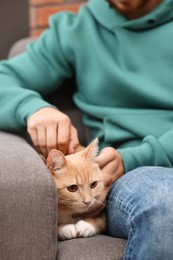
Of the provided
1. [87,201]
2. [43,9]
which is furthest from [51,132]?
[43,9]

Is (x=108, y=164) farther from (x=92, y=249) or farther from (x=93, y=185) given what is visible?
(x=92, y=249)

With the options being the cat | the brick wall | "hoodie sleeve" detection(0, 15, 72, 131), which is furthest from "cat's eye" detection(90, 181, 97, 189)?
the brick wall

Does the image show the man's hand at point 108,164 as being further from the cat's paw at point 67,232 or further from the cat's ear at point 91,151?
the cat's paw at point 67,232

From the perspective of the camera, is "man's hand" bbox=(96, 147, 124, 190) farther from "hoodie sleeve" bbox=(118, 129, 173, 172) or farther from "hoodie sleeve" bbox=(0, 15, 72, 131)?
"hoodie sleeve" bbox=(0, 15, 72, 131)

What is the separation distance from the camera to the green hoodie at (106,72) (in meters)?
1.49

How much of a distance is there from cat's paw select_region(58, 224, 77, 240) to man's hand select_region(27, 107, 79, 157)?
0.78ft

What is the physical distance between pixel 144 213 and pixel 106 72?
64 cm

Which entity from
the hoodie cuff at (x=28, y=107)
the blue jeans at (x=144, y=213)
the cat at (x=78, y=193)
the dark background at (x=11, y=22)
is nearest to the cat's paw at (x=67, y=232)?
the cat at (x=78, y=193)

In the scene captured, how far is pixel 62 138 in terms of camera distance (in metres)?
1.31

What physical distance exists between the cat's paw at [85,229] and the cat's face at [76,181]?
4 centimetres

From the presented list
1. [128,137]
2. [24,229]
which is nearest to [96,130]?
[128,137]

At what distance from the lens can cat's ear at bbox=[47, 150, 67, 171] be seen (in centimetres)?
116

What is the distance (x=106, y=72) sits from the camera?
154 centimetres

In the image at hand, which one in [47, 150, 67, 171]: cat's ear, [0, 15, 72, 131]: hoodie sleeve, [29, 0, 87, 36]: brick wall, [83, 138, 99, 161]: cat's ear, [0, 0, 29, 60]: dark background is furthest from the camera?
[29, 0, 87, 36]: brick wall
